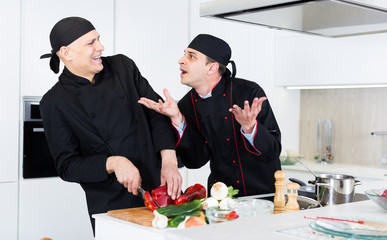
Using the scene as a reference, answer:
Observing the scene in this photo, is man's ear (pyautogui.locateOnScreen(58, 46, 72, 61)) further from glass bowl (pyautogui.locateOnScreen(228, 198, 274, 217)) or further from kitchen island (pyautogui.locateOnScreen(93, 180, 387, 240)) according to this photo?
glass bowl (pyautogui.locateOnScreen(228, 198, 274, 217))

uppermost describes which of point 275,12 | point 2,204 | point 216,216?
point 275,12

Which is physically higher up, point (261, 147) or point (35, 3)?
point (35, 3)

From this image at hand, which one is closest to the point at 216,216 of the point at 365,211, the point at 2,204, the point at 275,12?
the point at 365,211

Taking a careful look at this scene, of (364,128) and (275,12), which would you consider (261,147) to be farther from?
(364,128)

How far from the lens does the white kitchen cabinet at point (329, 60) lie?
4.09 meters

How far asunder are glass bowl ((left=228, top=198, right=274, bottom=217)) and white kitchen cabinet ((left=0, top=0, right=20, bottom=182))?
78.0 inches

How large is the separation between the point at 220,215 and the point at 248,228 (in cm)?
21

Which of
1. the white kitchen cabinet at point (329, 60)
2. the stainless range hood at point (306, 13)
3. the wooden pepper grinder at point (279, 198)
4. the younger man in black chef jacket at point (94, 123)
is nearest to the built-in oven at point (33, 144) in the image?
the younger man in black chef jacket at point (94, 123)

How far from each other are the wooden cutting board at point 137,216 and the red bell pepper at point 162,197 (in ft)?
0.17

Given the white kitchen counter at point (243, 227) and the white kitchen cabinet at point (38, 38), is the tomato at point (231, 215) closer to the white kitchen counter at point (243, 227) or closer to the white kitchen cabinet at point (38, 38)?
the white kitchen counter at point (243, 227)

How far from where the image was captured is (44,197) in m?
3.44

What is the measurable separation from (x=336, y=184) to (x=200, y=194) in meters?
0.52

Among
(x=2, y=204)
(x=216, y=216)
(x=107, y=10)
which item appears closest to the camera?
(x=216, y=216)

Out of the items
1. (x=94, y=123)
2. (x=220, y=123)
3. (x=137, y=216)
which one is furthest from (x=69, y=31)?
(x=137, y=216)
